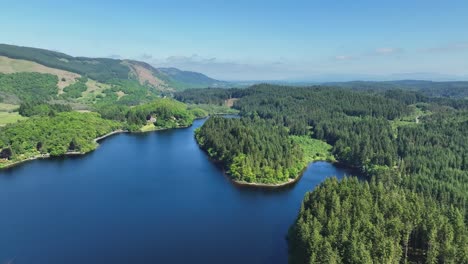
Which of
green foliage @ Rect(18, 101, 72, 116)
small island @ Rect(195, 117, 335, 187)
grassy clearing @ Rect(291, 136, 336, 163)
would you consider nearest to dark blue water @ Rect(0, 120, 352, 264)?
small island @ Rect(195, 117, 335, 187)

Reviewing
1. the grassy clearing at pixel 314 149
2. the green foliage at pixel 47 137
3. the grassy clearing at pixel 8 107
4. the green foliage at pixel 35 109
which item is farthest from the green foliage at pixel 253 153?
the grassy clearing at pixel 8 107

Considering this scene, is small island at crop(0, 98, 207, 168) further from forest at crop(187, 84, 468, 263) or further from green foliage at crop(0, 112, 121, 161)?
forest at crop(187, 84, 468, 263)

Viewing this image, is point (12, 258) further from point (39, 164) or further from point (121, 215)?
point (39, 164)

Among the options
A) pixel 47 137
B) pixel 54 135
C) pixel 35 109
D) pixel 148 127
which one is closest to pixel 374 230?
pixel 54 135

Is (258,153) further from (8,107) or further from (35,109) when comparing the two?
(8,107)

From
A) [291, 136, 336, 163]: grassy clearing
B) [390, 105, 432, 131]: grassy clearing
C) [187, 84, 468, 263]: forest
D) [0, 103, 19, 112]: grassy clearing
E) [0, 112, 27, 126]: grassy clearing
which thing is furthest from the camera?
[0, 103, 19, 112]: grassy clearing

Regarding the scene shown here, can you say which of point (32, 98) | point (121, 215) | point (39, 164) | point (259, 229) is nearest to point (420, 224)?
point (259, 229)

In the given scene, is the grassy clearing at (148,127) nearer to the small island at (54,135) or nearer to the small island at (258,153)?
the small island at (54,135)
